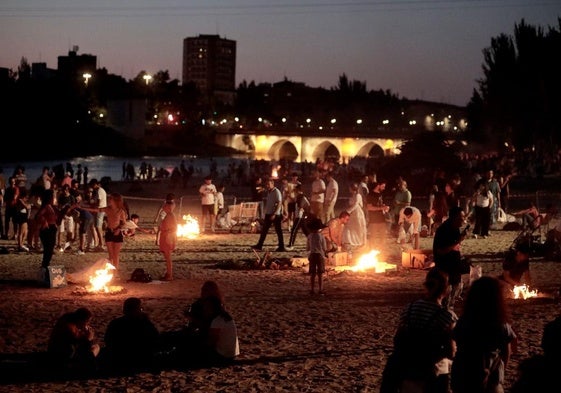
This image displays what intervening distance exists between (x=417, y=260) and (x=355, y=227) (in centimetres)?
250

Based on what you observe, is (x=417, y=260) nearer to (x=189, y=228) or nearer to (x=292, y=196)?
(x=292, y=196)

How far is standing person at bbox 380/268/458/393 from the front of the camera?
236 inches

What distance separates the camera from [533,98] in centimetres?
5916

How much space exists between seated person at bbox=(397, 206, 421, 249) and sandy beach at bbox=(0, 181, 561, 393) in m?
0.74

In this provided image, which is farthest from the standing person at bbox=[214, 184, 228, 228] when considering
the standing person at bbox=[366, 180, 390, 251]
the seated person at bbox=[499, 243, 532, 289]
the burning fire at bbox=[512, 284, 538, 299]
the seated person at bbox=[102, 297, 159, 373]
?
the seated person at bbox=[102, 297, 159, 373]

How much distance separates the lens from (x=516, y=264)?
1252cm

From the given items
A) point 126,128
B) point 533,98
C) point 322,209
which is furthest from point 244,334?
point 126,128

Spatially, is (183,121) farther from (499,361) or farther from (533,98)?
(499,361)

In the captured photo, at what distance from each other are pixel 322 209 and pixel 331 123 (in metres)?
172

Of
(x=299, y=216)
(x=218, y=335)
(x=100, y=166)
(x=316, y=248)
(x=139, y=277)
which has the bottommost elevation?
(x=218, y=335)

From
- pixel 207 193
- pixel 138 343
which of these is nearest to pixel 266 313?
pixel 138 343

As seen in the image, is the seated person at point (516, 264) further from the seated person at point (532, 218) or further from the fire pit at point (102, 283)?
the seated person at point (532, 218)

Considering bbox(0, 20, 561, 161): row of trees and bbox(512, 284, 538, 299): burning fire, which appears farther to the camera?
bbox(0, 20, 561, 161): row of trees

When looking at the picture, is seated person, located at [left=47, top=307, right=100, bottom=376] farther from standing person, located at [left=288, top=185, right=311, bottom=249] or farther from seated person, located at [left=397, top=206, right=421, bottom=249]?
seated person, located at [left=397, top=206, right=421, bottom=249]
